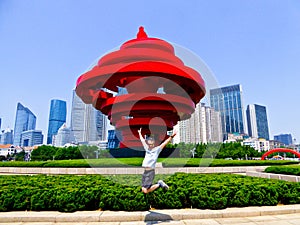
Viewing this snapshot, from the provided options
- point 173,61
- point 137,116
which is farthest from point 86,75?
point 173,61

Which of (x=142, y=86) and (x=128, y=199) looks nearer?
(x=128, y=199)

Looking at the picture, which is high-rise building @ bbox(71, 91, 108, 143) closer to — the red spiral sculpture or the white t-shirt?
the red spiral sculpture

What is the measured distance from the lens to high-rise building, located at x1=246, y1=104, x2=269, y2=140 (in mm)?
163875

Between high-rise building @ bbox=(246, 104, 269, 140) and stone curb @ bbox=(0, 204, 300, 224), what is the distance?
572ft

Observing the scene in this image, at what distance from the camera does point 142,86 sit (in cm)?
1730

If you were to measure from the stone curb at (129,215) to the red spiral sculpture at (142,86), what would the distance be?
1136cm

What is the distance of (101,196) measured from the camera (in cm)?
531

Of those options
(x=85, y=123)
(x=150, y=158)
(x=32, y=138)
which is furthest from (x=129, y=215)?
(x=32, y=138)

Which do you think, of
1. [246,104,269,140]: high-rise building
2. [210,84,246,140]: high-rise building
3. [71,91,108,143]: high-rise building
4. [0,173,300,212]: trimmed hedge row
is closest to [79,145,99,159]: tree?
[71,91,108,143]: high-rise building

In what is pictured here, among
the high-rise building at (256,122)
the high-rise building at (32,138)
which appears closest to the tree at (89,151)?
the high-rise building at (256,122)

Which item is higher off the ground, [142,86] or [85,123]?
[142,86]

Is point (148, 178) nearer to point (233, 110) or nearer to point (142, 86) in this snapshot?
point (142, 86)

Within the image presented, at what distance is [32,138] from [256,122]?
175191 mm

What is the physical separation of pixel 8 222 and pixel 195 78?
14.7 m
